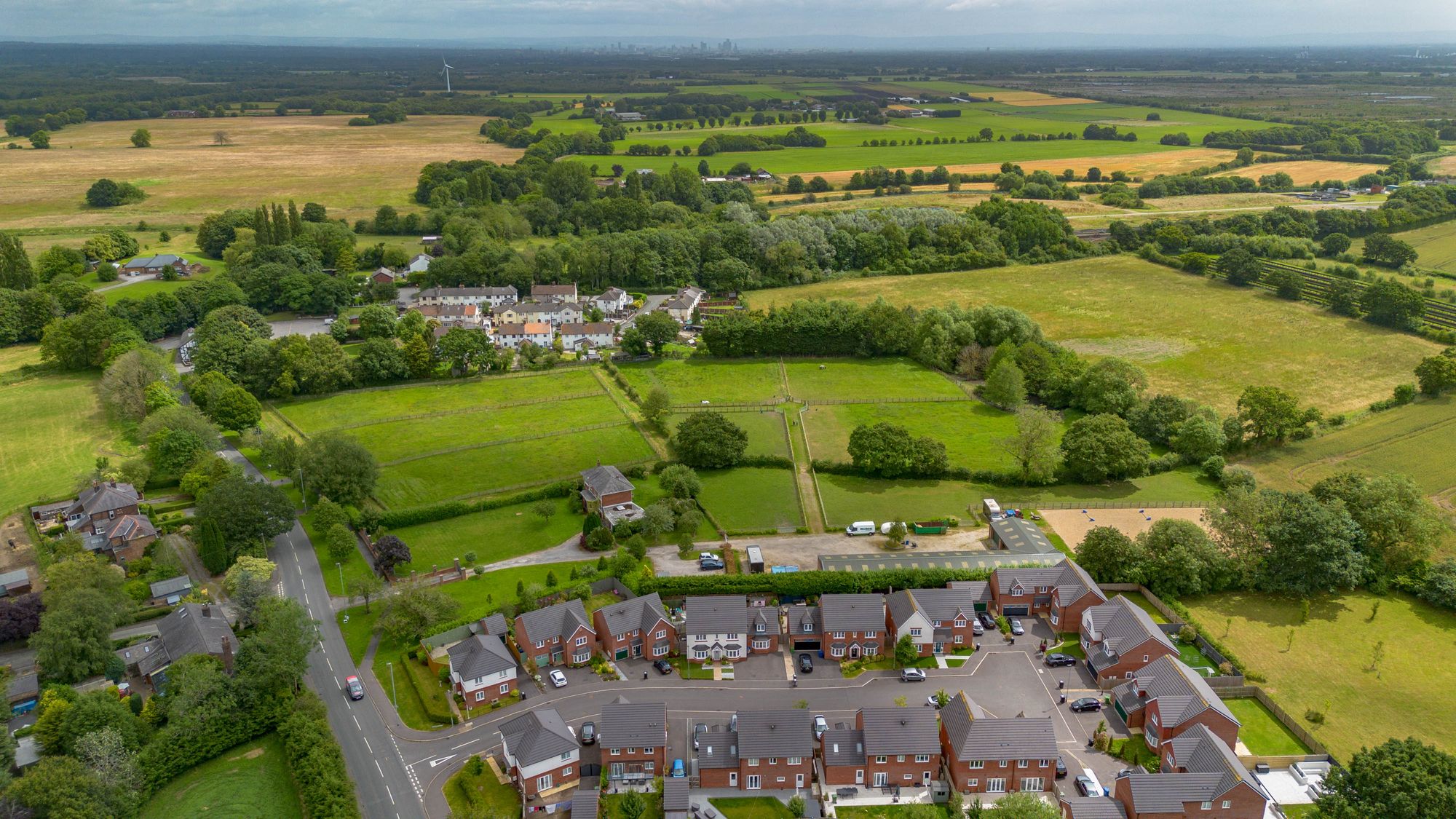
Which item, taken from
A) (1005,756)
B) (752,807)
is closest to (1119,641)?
(1005,756)

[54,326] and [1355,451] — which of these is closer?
[1355,451]

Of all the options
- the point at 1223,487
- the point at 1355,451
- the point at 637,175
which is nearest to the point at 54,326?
the point at 637,175

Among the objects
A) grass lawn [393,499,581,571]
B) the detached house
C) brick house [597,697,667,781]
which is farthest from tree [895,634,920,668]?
grass lawn [393,499,581,571]

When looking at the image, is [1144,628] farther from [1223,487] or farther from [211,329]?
[211,329]

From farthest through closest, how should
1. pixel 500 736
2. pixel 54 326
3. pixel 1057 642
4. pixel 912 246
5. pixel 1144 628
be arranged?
pixel 912 246 < pixel 54 326 < pixel 1057 642 < pixel 1144 628 < pixel 500 736

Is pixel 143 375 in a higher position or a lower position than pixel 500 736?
higher

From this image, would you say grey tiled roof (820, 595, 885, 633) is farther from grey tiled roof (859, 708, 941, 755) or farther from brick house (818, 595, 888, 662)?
grey tiled roof (859, 708, 941, 755)
